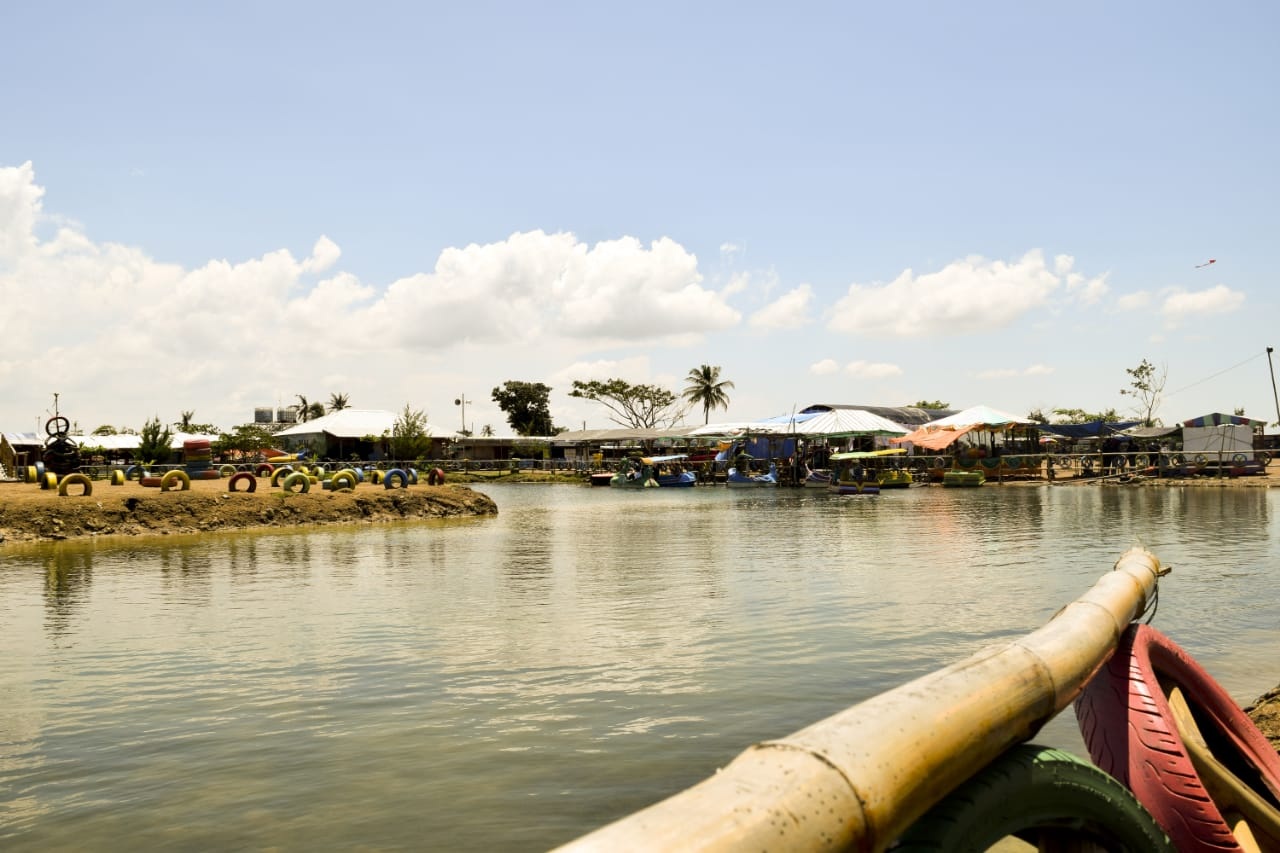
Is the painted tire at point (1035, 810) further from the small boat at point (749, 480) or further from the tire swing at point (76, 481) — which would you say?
the small boat at point (749, 480)

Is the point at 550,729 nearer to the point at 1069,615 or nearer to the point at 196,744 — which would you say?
the point at 196,744

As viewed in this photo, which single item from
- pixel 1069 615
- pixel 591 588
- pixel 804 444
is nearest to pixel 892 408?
pixel 804 444

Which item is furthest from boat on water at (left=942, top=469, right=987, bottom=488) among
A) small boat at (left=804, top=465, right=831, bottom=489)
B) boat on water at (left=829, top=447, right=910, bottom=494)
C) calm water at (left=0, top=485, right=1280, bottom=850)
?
calm water at (left=0, top=485, right=1280, bottom=850)

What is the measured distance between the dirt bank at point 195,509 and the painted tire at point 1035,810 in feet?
82.7

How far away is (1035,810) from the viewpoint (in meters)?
2.57

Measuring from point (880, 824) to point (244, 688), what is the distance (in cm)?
815

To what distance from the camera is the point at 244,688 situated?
8.75 meters

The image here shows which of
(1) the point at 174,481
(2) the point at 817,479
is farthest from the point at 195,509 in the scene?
(2) the point at 817,479

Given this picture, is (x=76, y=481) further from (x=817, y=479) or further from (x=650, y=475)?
(x=817, y=479)

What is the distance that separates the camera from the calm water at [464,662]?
5.98m

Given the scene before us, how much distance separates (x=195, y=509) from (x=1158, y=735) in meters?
26.0

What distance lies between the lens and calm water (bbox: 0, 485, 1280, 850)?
598cm

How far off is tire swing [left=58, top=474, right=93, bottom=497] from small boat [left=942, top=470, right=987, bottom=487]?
37098mm

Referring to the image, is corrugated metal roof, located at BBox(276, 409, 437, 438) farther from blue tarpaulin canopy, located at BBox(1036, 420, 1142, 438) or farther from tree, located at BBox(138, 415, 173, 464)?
blue tarpaulin canopy, located at BBox(1036, 420, 1142, 438)
